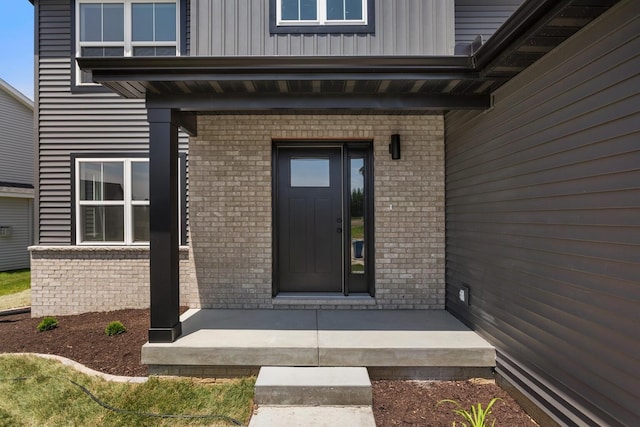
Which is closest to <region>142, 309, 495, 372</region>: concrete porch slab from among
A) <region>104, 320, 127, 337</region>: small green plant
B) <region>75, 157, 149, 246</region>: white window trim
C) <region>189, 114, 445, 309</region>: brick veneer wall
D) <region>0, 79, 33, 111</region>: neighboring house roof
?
<region>189, 114, 445, 309</region>: brick veneer wall

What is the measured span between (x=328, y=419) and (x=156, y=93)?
3.44 meters

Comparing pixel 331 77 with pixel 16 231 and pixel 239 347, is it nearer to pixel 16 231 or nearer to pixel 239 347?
pixel 239 347

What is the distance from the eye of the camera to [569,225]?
98.1 inches

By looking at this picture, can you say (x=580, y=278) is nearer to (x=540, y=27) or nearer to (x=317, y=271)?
(x=540, y=27)

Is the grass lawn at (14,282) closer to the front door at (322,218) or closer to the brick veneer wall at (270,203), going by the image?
the brick veneer wall at (270,203)

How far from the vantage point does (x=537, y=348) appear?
2830 millimetres

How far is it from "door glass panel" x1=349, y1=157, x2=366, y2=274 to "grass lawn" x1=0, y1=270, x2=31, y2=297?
7.82 meters

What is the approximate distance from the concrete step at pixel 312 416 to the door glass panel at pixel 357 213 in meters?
2.29

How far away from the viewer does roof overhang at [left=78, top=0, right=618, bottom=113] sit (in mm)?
2884

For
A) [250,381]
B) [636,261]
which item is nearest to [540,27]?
[636,261]

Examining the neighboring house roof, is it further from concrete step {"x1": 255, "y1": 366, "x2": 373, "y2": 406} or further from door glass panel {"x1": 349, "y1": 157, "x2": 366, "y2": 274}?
concrete step {"x1": 255, "y1": 366, "x2": 373, "y2": 406}

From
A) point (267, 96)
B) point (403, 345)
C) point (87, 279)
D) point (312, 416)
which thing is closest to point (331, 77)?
point (267, 96)

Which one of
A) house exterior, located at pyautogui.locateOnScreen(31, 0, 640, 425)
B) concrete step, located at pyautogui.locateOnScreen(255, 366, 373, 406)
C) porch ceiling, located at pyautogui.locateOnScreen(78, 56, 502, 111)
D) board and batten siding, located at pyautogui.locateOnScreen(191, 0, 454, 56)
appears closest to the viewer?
house exterior, located at pyautogui.locateOnScreen(31, 0, 640, 425)

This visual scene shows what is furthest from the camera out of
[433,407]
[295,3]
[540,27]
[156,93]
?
[295,3]
